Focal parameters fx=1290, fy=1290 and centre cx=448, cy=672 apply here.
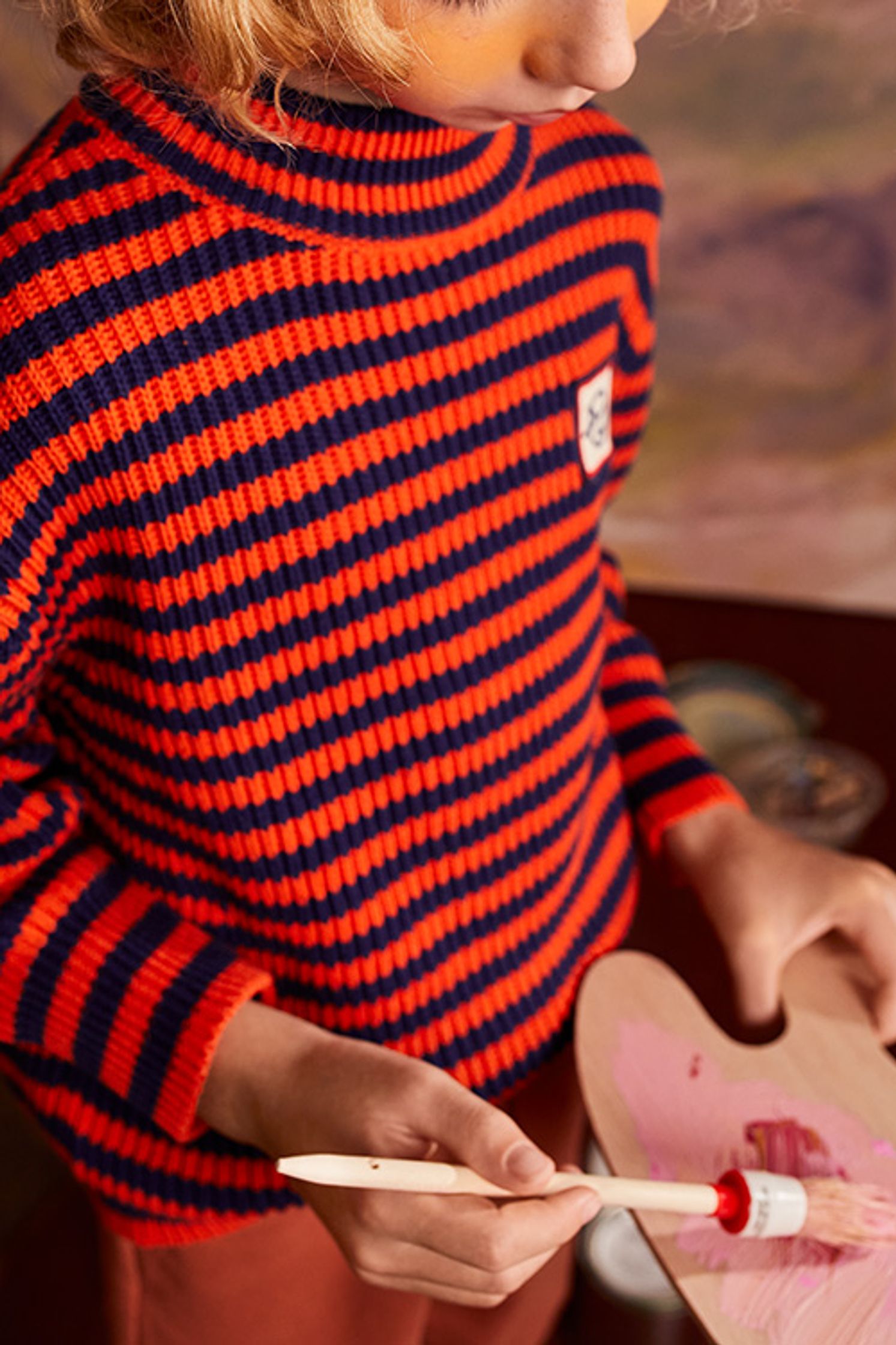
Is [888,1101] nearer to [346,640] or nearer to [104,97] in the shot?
[346,640]

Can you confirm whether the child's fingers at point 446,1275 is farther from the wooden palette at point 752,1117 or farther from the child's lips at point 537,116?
the child's lips at point 537,116

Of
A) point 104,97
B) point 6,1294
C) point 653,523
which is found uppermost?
point 104,97

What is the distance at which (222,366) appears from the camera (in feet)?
1.57

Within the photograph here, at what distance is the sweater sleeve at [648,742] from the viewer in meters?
0.68

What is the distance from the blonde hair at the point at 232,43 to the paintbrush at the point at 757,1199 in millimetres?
376

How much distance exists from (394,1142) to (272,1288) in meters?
0.19

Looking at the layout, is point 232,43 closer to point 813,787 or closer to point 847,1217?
point 847,1217

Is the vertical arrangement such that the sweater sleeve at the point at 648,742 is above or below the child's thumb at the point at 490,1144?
below

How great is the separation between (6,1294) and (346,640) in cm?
86

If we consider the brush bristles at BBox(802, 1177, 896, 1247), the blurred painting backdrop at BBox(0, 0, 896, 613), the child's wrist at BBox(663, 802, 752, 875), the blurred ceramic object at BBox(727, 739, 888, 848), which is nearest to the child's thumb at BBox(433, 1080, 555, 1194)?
the brush bristles at BBox(802, 1177, 896, 1247)

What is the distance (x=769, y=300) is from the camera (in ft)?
3.36

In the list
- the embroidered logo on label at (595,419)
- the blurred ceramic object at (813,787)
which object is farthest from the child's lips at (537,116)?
the blurred ceramic object at (813,787)

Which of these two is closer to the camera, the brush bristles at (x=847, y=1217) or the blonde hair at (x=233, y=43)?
the blonde hair at (x=233, y=43)

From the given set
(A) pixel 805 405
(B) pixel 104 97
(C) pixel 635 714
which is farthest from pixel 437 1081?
(A) pixel 805 405
